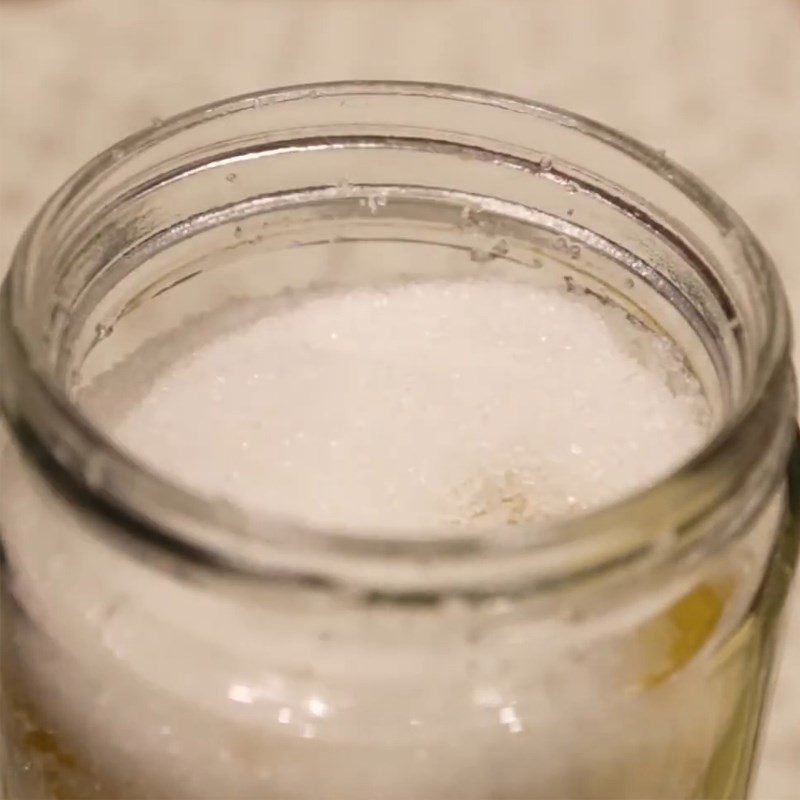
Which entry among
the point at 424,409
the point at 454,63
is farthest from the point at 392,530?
the point at 454,63

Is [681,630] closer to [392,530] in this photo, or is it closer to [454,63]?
[392,530]

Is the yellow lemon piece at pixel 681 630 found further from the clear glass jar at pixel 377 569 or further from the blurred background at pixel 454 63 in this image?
the blurred background at pixel 454 63

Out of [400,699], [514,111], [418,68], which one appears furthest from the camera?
[418,68]

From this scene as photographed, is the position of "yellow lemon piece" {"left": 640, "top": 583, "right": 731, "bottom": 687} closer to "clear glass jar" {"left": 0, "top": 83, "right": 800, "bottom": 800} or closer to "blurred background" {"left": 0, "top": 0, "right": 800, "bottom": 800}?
"clear glass jar" {"left": 0, "top": 83, "right": 800, "bottom": 800}

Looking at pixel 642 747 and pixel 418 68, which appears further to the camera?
pixel 418 68

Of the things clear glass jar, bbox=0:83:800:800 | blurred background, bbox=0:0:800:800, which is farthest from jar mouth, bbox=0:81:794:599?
blurred background, bbox=0:0:800:800

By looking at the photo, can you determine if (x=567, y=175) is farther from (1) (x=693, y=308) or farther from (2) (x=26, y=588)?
(2) (x=26, y=588)

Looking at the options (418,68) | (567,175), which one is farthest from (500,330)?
(418,68)

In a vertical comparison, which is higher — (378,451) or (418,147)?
(418,147)
